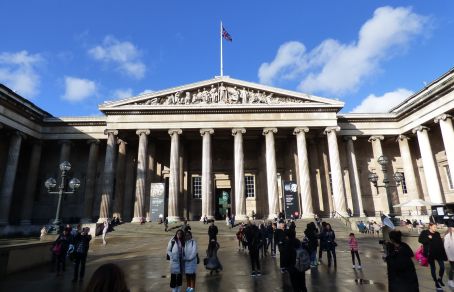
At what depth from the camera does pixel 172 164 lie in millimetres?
30016

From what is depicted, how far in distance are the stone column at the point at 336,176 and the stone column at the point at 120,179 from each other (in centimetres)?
2129

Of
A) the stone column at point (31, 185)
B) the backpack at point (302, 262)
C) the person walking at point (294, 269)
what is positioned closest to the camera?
the backpack at point (302, 262)

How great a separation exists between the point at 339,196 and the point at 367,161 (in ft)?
31.7

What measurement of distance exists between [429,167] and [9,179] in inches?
1568

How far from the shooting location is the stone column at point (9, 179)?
93.5 ft

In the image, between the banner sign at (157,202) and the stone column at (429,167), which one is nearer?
the banner sign at (157,202)

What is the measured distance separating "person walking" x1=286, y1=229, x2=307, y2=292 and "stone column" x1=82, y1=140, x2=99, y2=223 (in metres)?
28.5

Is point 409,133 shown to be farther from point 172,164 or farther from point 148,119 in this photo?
point 148,119

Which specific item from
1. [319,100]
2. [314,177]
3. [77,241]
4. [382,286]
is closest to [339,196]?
[314,177]

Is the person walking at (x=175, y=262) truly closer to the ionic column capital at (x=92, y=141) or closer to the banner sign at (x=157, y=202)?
the banner sign at (x=157, y=202)

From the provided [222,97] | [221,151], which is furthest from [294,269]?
[221,151]

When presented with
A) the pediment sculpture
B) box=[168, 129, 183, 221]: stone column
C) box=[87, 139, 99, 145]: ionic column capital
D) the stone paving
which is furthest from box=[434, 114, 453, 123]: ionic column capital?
box=[87, 139, 99, 145]: ionic column capital

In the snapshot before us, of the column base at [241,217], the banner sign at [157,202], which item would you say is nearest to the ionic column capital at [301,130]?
the column base at [241,217]

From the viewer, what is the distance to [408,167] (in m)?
33.3
